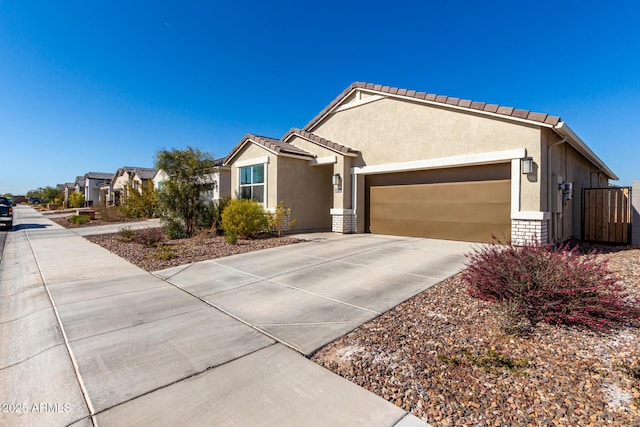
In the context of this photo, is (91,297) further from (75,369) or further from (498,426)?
(498,426)

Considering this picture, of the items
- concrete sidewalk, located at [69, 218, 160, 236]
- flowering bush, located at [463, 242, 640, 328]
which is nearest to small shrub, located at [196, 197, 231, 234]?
concrete sidewalk, located at [69, 218, 160, 236]

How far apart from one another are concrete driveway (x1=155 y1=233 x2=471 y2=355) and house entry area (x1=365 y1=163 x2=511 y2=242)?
57.5 inches

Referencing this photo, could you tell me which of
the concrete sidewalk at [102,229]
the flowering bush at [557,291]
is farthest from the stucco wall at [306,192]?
the flowering bush at [557,291]

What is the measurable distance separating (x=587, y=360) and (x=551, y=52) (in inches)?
574

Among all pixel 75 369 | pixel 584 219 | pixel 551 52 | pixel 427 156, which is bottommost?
pixel 75 369

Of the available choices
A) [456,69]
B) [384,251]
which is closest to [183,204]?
[384,251]

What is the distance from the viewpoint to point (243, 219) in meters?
10.9

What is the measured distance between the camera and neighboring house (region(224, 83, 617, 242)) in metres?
9.02

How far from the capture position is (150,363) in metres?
3.08

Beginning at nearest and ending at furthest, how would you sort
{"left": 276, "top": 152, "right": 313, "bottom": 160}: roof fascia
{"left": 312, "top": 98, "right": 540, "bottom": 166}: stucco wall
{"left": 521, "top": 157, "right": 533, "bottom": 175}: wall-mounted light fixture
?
{"left": 521, "top": 157, "right": 533, "bottom": 175}: wall-mounted light fixture, {"left": 312, "top": 98, "right": 540, "bottom": 166}: stucco wall, {"left": 276, "top": 152, "right": 313, "bottom": 160}: roof fascia

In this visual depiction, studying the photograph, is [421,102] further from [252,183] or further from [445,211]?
[252,183]

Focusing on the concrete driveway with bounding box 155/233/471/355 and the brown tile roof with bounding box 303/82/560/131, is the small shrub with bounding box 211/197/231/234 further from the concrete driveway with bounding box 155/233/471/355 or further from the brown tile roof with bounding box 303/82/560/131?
the brown tile roof with bounding box 303/82/560/131

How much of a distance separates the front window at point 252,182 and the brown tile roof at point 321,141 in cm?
257

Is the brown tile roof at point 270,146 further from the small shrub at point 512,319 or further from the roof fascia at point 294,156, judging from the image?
the small shrub at point 512,319
